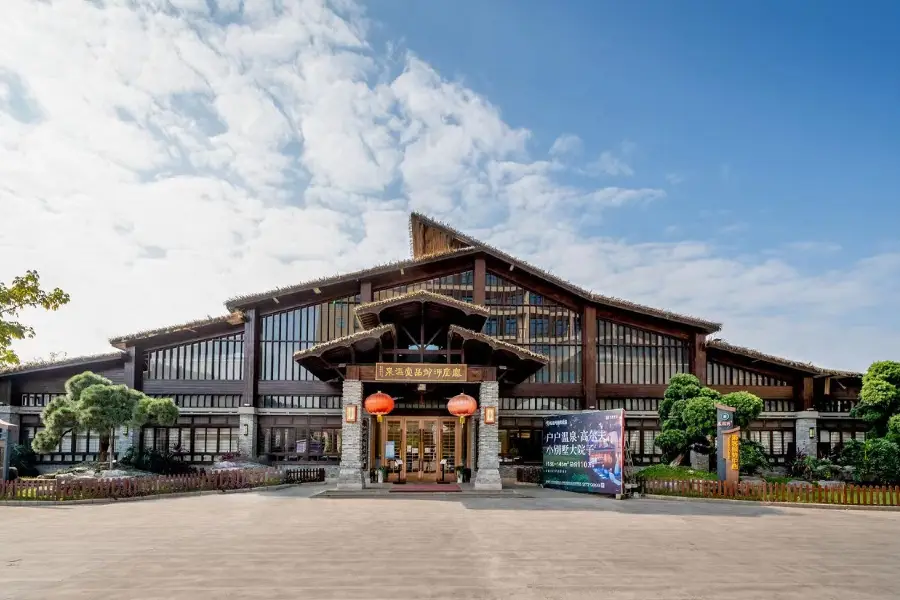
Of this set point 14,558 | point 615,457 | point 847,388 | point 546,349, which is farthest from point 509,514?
point 847,388

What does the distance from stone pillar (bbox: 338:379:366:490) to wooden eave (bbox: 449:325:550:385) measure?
404 centimetres

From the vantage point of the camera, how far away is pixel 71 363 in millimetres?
31797

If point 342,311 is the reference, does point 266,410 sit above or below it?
below

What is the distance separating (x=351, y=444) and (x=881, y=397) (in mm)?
20507

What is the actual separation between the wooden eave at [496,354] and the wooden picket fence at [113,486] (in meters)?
9.83

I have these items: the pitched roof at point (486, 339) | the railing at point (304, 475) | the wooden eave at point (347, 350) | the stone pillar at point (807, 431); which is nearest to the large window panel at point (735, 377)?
the stone pillar at point (807, 431)

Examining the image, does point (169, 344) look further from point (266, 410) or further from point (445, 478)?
point (445, 478)

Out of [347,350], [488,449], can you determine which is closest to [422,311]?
[347,350]

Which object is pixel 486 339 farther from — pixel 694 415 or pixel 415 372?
pixel 694 415

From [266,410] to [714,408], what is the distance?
19.3 m

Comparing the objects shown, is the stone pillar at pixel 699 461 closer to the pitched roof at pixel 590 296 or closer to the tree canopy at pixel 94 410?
the pitched roof at pixel 590 296

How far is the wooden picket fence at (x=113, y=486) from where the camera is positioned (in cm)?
2167

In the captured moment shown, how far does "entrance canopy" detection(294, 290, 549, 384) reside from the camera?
24.7m

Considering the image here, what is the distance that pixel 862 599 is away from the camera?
10.2 meters
